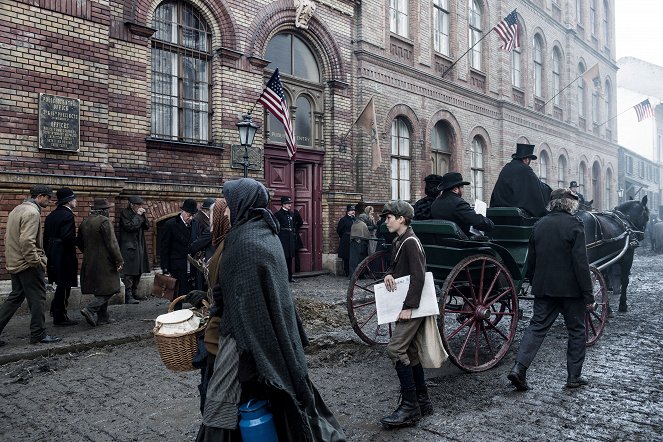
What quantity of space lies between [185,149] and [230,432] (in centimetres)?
794

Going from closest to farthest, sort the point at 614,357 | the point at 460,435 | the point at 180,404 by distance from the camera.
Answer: the point at 460,435 → the point at 180,404 → the point at 614,357

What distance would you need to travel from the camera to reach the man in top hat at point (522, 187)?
20.9 feet

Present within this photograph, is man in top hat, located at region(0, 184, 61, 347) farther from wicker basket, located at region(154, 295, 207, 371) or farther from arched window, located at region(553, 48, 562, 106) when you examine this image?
arched window, located at region(553, 48, 562, 106)

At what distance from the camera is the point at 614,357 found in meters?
5.70

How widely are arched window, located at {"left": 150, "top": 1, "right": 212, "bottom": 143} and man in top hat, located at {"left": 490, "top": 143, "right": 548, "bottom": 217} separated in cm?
605

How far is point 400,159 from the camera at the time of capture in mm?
14938

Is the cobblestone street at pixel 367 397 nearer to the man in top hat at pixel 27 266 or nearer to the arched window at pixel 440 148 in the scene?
the man in top hat at pixel 27 266

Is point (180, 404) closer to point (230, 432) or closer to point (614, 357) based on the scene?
point (230, 432)

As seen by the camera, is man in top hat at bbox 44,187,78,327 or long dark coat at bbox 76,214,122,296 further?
long dark coat at bbox 76,214,122,296

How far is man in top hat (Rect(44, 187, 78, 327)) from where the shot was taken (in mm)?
6945

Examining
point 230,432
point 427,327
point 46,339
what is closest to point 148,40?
point 46,339

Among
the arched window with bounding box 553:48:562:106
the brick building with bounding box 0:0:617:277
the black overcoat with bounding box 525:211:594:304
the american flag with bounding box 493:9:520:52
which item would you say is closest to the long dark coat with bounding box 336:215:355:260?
the brick building with bounding box 0:0:617:277

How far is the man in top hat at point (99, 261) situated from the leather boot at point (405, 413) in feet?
15.6

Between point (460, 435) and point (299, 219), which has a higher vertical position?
point (299, 219)
